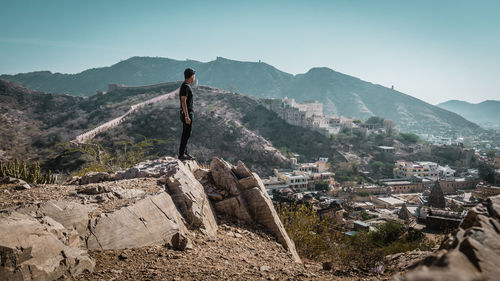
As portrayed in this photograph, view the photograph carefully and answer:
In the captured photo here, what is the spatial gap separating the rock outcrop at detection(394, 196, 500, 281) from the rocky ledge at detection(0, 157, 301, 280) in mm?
2880

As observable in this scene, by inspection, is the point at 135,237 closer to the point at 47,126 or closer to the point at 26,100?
the point at 47,126

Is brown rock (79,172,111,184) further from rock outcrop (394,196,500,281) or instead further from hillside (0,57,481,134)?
hillside (0,57,481,134)

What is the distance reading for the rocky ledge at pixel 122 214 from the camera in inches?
98.4

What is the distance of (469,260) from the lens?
1.69 m

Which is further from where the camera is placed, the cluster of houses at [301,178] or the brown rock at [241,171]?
the cluster of houses at [301,178]

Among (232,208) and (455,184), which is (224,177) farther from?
(455,184)

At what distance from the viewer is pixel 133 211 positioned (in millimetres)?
3658

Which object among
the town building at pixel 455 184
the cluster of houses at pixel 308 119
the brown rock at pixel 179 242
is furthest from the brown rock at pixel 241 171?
the cluster of houses at pixel 308 119

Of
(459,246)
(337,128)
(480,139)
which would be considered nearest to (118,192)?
(459,246)

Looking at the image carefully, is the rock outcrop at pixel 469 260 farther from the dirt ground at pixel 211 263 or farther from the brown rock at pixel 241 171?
the brown rock at pixel 241 171

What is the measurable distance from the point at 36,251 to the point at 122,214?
1088 mm

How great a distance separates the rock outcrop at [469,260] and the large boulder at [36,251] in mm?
2903

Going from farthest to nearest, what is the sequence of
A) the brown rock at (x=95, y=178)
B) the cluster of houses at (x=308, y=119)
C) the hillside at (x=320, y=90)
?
the hillside at (x=320, y=90)
the cluster of houses at (x=308, y=119)
the brown rock at (x=95, y=178)

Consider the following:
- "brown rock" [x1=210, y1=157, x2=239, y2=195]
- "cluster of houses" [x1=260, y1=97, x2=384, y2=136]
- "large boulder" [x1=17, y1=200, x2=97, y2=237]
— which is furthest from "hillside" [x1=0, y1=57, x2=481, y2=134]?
"large boulder" [x1=17, y1=200, x2=97, y2=237]
